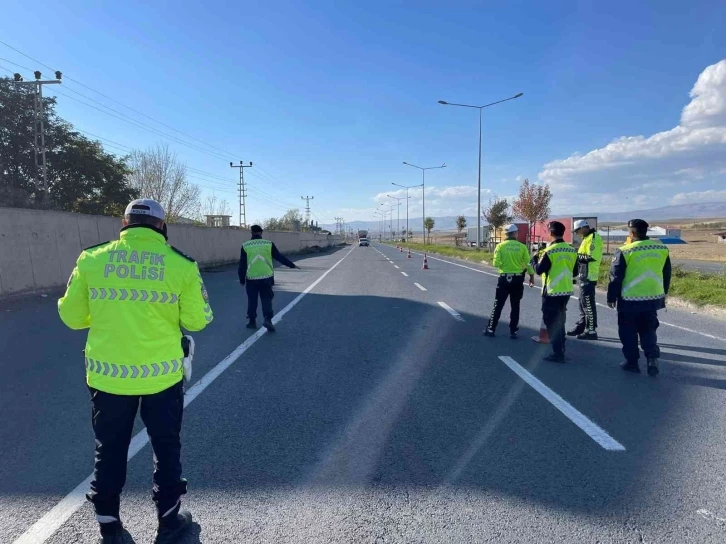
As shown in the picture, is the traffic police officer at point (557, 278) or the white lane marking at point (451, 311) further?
the white lane marking at point (451, 311)

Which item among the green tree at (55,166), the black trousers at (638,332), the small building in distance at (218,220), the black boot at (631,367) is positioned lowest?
the black boot at (631,367)

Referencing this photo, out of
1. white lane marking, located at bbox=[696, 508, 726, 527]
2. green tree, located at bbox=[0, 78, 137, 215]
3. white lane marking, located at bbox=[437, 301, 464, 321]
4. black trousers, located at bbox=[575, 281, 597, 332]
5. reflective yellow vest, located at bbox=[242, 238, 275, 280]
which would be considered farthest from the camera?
green tree, located at bbox=[0, 78, 137, 215]

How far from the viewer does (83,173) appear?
111 feet

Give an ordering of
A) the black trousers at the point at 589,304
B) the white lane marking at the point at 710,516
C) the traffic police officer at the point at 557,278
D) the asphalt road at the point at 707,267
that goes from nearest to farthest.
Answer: the white lane marking at the point at 710,516, the traffic police officer at the point at 557,278, the black trousers at the point at 589,304, the asphalt road at the point at 707,267

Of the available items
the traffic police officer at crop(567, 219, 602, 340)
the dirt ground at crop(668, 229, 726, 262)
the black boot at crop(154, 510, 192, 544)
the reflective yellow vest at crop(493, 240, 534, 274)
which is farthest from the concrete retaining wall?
the dirt ground at crop(668, 229, 726, 262)

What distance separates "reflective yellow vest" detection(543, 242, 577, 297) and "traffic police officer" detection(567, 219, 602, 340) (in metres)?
1.35

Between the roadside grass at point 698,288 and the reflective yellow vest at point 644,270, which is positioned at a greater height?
the reflective yellow vest at point 644,270

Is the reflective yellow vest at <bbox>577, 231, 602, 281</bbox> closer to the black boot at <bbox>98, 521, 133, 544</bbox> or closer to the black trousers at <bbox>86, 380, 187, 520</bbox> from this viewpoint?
the black trousers at <bbox>86, 380, 187, 520</bbox>

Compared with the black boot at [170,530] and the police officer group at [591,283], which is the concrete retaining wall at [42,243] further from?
the black boot at [170,530]

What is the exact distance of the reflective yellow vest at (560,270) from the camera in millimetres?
7109

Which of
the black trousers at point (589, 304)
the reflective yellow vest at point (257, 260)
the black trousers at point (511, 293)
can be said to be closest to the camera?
the black trousers at point (511, 293)

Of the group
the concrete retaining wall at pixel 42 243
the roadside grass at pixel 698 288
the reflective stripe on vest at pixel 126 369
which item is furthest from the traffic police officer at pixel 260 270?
the concrete retaining wall at pixel 42 243

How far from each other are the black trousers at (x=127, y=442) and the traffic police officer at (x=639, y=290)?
5574mm

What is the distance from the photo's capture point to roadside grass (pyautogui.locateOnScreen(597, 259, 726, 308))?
37.9 feet
